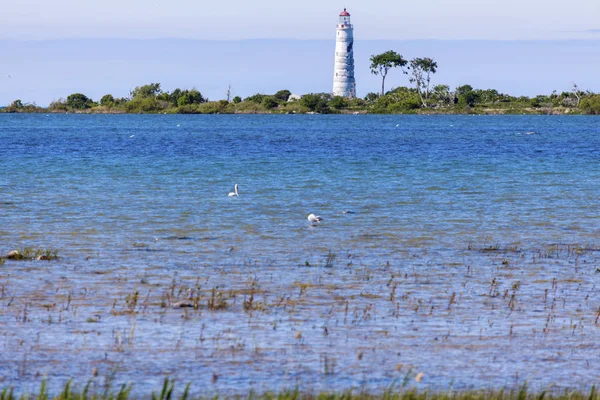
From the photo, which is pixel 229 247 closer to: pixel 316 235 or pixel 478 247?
pixel 316 235

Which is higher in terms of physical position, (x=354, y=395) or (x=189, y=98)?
(x=189, y=98)

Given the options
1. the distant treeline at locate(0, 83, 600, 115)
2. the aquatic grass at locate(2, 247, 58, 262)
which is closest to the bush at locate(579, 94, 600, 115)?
the distant treeline at locate(0, 83, 600, 115)

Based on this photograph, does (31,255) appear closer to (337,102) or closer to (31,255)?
(31,255)

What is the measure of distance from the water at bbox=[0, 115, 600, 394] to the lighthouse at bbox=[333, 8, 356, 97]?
507ft

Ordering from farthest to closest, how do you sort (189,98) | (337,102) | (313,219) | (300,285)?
(189,98) < (337,102) < (313,219) < (300,285)

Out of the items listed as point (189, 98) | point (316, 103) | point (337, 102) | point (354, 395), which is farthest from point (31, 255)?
point (189, 98)

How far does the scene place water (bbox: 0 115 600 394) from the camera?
1100 centimetres

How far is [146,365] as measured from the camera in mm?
10914

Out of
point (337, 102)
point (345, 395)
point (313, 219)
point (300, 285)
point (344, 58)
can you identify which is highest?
point (344, 58)

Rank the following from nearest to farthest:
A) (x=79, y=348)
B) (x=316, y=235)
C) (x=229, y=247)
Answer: (x=79, y=348), (x=229, y=247), (x=316, y=235)

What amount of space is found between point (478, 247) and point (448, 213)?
7.77 metres

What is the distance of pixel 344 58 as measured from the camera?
7549 inches

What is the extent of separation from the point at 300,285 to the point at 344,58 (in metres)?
178

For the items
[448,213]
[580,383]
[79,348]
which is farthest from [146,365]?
[448,213]
